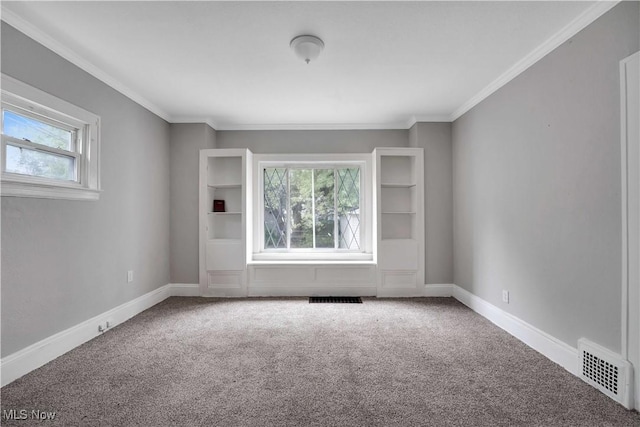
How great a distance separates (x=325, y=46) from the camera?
7.58ft

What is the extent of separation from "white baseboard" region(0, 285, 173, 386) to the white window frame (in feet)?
5.49

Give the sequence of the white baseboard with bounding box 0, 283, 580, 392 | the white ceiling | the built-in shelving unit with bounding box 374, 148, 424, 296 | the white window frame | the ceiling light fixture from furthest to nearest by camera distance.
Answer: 1. the white window frame
2. the built-in shelving unit with bounding box 374, 148, 424, 296
3. the ceiling light fixture
4. the white baseboard with bounding box 0, 283, 580, 392
5. the white ceiling

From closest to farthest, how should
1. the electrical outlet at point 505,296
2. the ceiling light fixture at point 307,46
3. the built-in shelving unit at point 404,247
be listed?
1. the ceiling light fixture at point 307,46
2. the electrical outlet at point 505,296
3. the built-in shelving unit at point 404,247

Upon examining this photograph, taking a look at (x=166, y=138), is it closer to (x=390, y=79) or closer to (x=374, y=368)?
(x=390, y=79)

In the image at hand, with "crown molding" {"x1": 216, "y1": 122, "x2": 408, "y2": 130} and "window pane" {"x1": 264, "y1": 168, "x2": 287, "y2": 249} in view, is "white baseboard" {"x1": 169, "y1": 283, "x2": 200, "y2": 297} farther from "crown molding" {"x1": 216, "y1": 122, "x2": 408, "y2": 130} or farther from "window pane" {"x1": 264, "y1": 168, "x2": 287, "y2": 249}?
"crown molding" {"x1": 216, "y1": 122, "x2": 408, "y2": 130}

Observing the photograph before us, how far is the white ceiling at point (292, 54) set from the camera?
6.28ft

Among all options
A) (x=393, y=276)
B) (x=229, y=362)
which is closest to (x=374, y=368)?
(x=229, y=362)

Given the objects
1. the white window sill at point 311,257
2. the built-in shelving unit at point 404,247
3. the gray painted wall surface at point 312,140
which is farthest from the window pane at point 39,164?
the built-in shelving unit at point 404,247

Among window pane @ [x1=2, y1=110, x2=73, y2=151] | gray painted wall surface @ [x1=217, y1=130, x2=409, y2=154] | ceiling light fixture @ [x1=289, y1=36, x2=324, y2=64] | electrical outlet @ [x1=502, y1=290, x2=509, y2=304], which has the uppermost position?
ceiling light fixture @ [x1=289, y1=36, x2=324, y2=64]

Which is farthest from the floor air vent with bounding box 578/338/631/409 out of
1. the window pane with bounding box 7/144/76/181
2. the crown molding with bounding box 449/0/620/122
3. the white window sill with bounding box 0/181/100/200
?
the window pane with bounding box 7/144/76/181

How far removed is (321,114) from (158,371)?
3.22 m

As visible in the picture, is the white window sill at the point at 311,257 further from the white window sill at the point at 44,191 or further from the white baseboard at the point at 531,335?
the white window sill at the point at 44,191

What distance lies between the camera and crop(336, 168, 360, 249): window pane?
445 centimetres

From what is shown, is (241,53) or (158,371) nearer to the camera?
(158,371)
